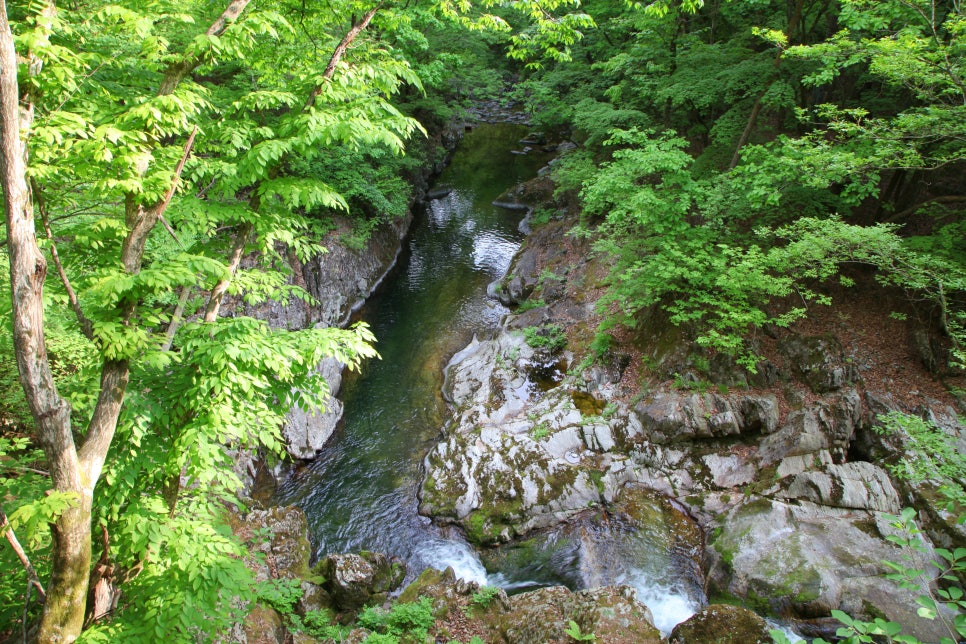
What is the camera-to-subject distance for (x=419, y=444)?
12.2 m

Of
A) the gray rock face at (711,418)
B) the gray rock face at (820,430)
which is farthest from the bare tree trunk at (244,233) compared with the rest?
the gray rock face at (820,430)

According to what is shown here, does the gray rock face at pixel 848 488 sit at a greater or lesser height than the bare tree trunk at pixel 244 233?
lesser

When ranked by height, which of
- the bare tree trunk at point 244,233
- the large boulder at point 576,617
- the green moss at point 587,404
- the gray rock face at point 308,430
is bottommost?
the gray rock face at point 308,430

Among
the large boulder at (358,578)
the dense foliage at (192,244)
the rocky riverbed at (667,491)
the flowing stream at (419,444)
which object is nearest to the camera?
the dense foliage at (192,244)

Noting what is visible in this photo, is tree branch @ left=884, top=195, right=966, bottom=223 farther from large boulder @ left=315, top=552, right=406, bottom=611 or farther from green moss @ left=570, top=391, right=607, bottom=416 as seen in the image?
large boulder @ left=315, top=552, right=406, bottom=611

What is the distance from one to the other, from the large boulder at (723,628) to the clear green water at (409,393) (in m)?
3.66

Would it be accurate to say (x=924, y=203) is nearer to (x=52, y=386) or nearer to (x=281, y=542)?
(x=52, y=386)

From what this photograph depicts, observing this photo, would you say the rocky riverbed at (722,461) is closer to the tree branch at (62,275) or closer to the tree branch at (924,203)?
the tree branch at (924,203)

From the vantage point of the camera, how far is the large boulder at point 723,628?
6.74 meters

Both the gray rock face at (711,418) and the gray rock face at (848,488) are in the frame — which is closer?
the gray rock face at (848,488)

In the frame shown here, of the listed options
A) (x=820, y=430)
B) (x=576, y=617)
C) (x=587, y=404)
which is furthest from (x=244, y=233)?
(x=820, y=430)

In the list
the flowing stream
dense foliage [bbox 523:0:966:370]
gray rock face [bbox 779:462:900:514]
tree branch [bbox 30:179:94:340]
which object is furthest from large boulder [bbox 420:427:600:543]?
tree branch [bbox 30:179:94:340]

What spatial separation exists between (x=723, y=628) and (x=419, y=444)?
7413 millimetres

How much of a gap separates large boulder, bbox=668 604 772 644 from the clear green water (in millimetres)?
3664
